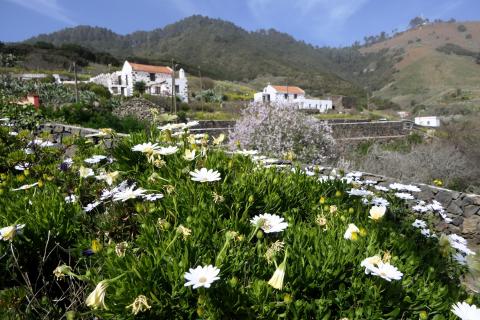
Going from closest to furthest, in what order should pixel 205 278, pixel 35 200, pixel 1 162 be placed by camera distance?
pixel 205 278 → pixel 35 200 → pixel 1 162

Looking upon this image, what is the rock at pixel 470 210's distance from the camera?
726 cm

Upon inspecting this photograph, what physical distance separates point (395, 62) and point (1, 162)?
412 feet

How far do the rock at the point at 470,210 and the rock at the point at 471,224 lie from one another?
87 mm

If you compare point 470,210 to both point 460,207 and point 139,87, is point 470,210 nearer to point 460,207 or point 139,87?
point 460,207

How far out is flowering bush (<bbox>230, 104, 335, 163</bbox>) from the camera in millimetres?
10805

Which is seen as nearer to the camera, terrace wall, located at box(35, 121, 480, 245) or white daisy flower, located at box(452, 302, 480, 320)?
white daisy flower, located at box(452, 302, 480, 320)

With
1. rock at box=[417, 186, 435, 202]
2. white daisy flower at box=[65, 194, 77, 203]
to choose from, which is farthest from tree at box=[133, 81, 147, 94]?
white daisy flower at box=[65, 194, 77, 203]

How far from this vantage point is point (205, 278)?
117 centimetres

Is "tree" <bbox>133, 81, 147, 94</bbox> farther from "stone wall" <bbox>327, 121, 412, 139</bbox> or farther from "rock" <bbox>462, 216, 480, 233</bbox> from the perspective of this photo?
"rock" <bbox>462, 216, 480, 233</bbox>

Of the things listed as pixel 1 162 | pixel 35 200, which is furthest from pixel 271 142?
pixel 35 200

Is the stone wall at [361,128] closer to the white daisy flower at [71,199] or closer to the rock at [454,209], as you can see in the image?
the rock at [454,209]

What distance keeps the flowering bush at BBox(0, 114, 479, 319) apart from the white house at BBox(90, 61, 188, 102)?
40438 mm

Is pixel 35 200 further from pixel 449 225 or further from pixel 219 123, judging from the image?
pixel 219 123

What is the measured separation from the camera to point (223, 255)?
1.36 meters
